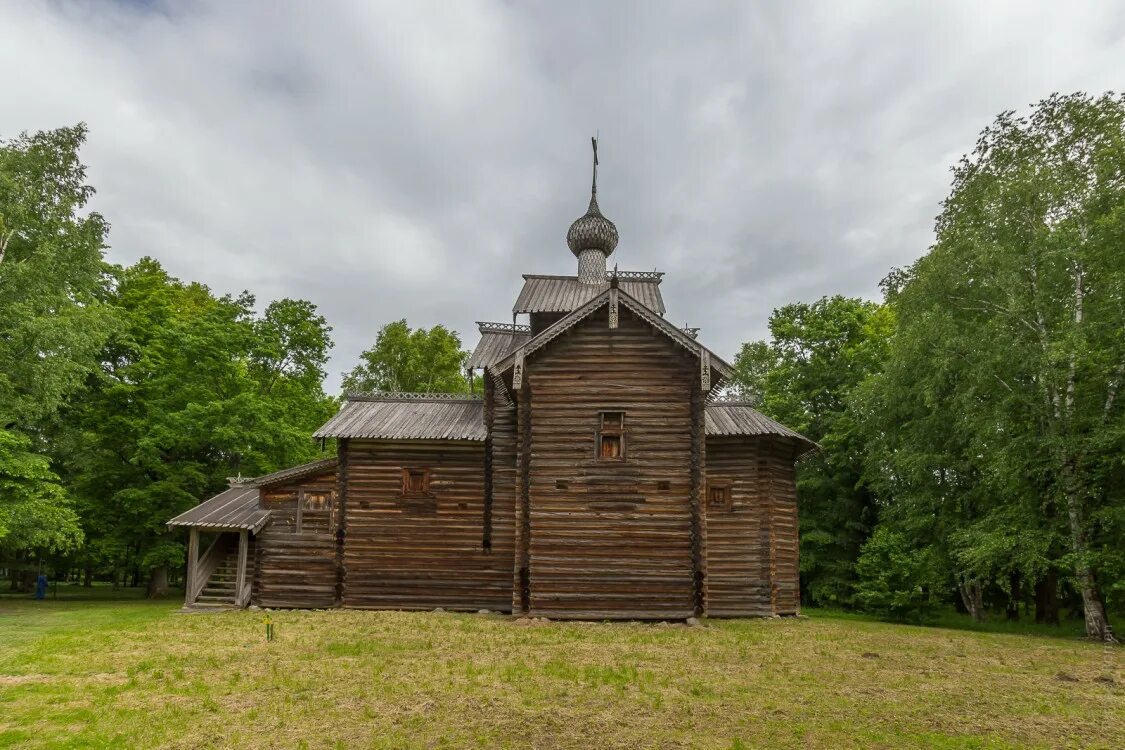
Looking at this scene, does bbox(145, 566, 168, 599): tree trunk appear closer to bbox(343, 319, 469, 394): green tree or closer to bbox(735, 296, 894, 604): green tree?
bbox(343, 319, 469, 394): green tree

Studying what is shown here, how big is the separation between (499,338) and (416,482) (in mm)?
8048

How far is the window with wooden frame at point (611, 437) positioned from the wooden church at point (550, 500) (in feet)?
0.15

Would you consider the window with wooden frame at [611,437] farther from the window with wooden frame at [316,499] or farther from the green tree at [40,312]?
the green tree at [40,312]

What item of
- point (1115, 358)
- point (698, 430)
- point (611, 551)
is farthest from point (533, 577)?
point (1115, 358)

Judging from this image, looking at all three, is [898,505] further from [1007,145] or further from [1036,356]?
[1007,145]

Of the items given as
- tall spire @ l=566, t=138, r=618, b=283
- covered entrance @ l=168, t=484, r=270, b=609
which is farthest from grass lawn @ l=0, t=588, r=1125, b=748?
tall spire @ l=566, t=138, r=618, b=283

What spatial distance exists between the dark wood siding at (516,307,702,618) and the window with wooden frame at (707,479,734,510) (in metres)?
3.05

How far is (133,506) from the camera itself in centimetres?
2628

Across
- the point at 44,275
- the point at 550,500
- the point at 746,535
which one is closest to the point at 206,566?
the point at 44,275

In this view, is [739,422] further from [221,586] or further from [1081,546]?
[221,586]

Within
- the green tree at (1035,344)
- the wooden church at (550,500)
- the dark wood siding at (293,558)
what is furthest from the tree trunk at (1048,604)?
the dark wood siding at (293,558)

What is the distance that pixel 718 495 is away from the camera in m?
22.0

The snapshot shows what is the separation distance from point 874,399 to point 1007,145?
9708 millimetres

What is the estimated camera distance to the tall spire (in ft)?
96.7
